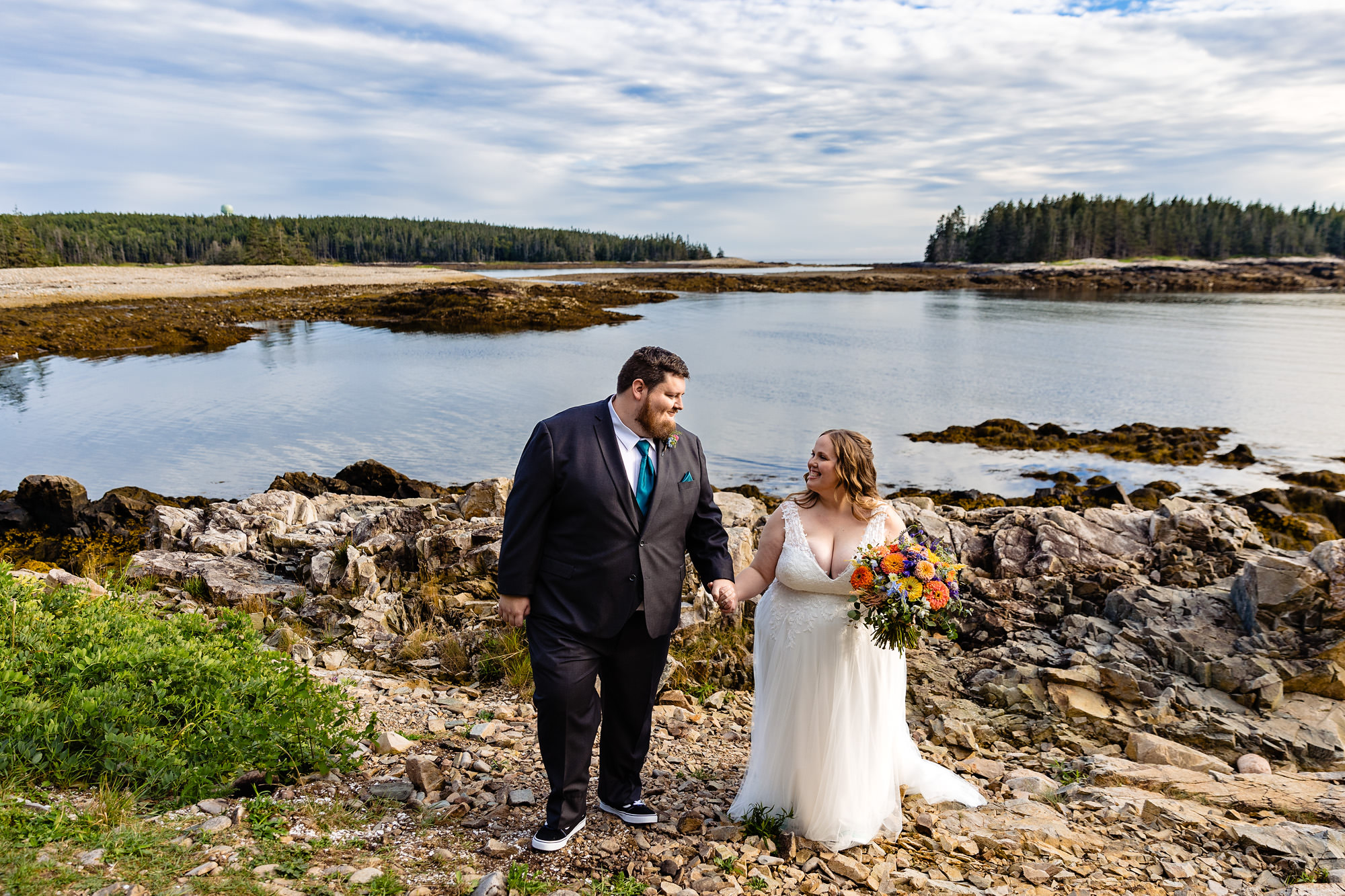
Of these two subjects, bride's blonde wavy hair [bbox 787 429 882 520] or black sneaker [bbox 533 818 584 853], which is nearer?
black sneaker [bbox 533 818 584 853]

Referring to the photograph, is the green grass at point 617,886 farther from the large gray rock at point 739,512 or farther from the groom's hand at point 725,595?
the large gray rock at point 739,512

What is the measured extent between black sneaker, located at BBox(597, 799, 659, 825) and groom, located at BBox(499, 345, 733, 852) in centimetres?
25

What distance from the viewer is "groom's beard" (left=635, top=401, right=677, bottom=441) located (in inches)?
163

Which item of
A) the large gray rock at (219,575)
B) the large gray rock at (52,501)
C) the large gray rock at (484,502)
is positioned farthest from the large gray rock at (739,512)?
the large gray rock at (52,501)

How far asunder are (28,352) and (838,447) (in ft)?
137

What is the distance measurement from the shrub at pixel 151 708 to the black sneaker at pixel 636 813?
62.4 inches

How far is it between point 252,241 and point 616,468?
438ft

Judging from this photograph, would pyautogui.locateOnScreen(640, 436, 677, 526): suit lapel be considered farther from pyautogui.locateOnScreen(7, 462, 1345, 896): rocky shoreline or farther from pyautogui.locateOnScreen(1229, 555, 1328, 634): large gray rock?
pyautogui.locateOnScreen(1229, 555, 1328, 634): large gray rock

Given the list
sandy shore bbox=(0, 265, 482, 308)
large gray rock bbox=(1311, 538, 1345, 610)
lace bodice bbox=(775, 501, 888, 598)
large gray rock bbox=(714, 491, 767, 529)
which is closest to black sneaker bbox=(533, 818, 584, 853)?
lace bodice bbox=(775, 501, 888, 598)

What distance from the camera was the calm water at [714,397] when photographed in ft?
62.5

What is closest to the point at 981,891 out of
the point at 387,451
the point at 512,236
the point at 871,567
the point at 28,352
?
the point at 871,567

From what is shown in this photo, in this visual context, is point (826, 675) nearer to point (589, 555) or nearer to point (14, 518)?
point (589, 555)

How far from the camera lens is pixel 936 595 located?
4.11m

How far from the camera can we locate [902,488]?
1702 cm
